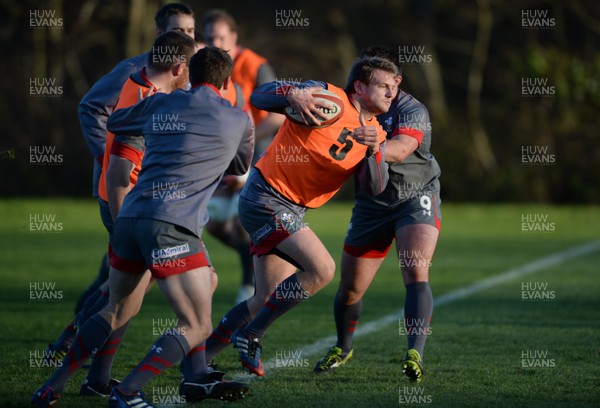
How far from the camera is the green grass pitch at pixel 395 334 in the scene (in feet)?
18.5

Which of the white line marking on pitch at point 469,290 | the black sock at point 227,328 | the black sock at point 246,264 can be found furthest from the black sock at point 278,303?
the black sock at point 246,264

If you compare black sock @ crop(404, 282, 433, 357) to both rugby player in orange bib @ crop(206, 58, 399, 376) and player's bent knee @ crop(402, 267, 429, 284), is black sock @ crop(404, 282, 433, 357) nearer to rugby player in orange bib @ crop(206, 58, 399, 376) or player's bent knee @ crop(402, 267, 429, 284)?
player's bent knee @ crop(402, 267, 429, 284)

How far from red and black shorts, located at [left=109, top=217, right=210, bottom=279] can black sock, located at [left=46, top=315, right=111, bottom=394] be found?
397 millimetres

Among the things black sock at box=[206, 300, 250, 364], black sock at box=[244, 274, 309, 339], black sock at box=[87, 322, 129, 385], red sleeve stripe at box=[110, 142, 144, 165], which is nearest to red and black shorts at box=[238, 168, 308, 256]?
black sock at box=[244, 274, 309, 339]

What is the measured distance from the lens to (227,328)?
6.13m

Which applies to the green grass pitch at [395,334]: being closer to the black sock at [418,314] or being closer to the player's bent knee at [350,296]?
the black sock at [418,314]

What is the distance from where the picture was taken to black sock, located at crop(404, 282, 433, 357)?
603 centimetres

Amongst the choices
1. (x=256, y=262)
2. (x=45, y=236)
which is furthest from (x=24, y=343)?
(x=45, y=236)

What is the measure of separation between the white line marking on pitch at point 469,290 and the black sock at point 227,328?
0.76 feet

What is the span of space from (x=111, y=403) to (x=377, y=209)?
2341 mm

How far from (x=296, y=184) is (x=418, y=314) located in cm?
114

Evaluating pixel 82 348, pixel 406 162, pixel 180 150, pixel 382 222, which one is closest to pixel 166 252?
pixel 180 150

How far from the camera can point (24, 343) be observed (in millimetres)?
7355

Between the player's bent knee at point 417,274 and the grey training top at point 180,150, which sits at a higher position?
the grey training top at point 180,150
